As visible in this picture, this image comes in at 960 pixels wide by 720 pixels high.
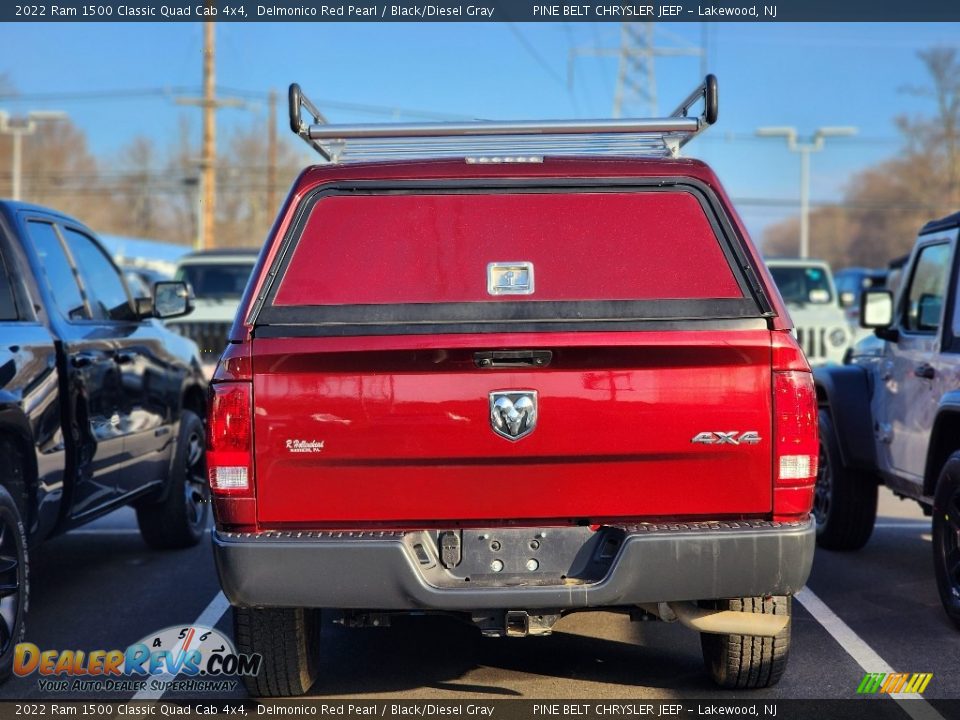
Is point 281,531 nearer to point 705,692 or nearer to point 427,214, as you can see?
point 427,214

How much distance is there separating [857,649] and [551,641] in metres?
1.38

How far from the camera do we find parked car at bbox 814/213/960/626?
18.9 feet

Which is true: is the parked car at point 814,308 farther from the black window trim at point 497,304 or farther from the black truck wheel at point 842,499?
the black window trim at point 497,304

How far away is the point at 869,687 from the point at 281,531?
8.21ft

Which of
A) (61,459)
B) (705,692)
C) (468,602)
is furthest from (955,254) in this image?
(61,459)

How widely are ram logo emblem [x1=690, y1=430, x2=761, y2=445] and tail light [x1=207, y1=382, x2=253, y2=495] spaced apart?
149 cm

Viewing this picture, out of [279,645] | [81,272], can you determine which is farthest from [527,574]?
[81,272]

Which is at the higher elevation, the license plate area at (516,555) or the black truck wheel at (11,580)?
the license plate area at (516,555)

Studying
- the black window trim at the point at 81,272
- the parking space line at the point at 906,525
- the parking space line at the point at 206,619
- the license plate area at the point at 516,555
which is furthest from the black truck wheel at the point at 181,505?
the parking space line at the point at 906,525

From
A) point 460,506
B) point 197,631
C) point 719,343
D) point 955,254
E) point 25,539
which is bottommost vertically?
point 197,631

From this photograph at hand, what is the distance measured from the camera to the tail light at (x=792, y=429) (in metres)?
3.95

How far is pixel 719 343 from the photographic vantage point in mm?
3904

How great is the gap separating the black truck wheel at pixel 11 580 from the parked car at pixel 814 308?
480 inches

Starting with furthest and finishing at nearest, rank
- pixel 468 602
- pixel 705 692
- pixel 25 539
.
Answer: pixel 25 539 → pixel 705 692 → pixel 468 602
